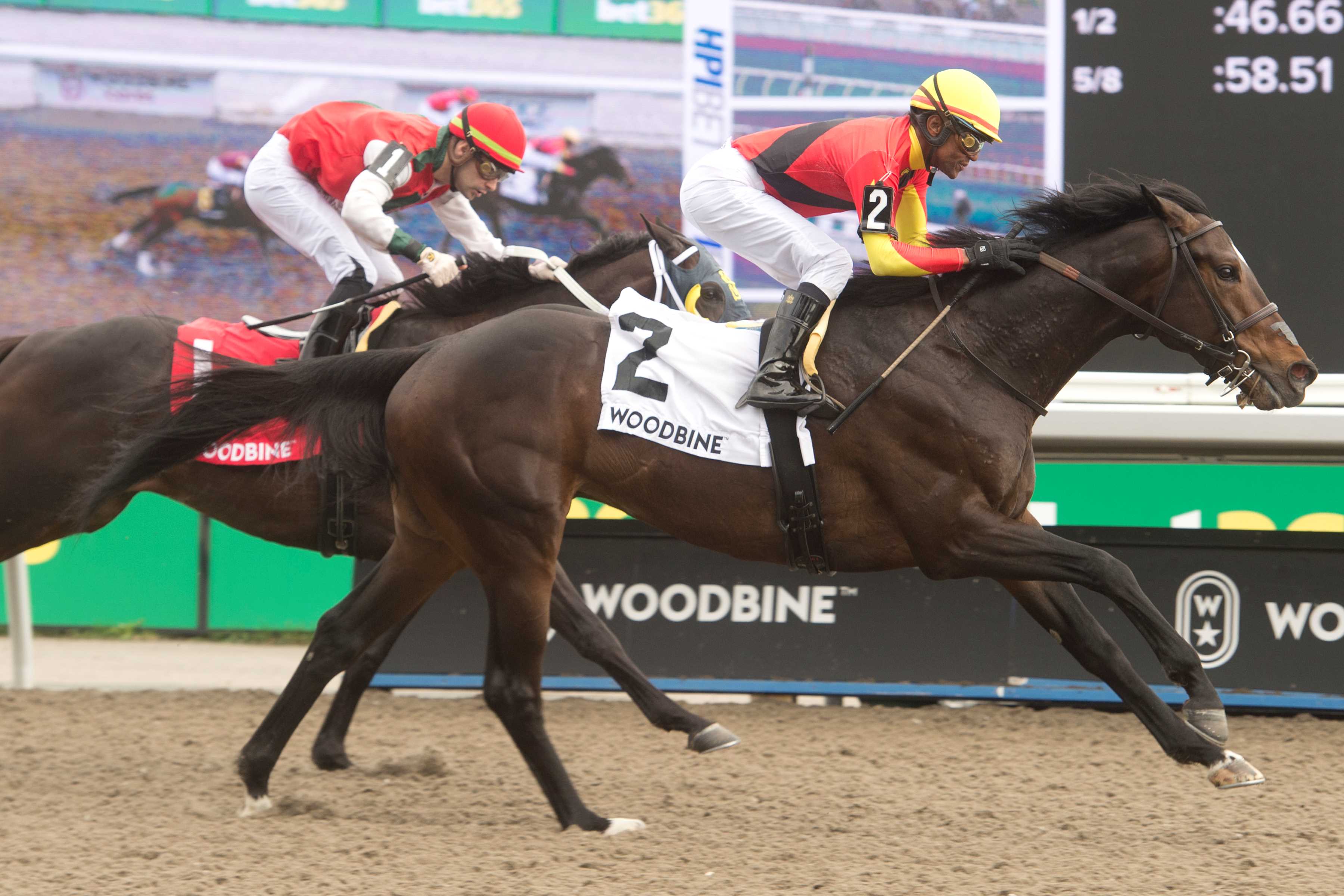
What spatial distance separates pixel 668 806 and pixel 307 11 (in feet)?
20.3

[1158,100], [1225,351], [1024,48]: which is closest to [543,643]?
[1225,351]

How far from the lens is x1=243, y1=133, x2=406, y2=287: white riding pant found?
15.8 feet

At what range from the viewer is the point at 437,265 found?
4398 mm

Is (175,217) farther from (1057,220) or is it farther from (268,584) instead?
(1057,220)

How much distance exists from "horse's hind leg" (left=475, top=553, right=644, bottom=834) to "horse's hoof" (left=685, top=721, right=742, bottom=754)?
0.36 metres

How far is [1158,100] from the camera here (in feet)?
18.0

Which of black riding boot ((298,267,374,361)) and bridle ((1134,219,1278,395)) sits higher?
bridle ((1134,219,1278,395))

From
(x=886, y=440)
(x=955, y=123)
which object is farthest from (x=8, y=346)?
(x=955, y=123)

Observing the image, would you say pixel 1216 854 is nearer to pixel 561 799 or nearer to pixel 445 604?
pixel 561 799

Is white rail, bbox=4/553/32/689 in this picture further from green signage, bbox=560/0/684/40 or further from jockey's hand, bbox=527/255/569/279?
green signage, bbox=560/0/684/40

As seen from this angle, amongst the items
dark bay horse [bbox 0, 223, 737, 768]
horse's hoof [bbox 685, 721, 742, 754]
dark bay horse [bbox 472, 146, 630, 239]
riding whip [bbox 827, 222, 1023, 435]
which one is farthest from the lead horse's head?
dark bay horse [bbox 472, 146, 630, 239]

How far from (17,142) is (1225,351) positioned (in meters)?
7.67

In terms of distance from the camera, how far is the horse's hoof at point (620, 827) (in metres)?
3.75

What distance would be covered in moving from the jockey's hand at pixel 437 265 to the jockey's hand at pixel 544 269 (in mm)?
255
